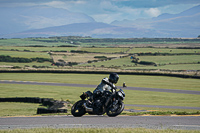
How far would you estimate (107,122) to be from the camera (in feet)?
57.0

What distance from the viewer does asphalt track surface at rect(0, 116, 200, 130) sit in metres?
16.3

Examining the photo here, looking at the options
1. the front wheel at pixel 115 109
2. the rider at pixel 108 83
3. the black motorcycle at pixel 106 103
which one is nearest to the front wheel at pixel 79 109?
the black motorcycle at pixel 106 103

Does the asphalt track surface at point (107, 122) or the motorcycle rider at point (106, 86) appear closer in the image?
the motorcycle rider at point (106, 86)

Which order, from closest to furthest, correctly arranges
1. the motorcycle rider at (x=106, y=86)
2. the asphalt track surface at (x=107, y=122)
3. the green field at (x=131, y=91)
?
the motorcycle rider at (x=106, y=86)
the asphalt track surface at (x=107, y=122)
the green field at (x=131, y=91)

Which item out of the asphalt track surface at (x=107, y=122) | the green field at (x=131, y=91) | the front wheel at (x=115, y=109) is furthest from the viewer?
the green field at (x=131, y=91)

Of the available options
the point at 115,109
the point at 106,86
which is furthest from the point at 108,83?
the point at 115,109

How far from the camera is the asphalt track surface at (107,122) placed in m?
16.3

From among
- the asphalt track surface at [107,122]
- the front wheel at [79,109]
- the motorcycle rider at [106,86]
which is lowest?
the asphalt track surface at [107,122]

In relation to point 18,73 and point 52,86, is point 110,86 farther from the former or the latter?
point 18,73

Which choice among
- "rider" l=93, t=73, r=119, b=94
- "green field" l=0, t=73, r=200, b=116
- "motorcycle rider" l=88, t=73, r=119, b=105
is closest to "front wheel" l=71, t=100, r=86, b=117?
"motorcycle rider" l=88, t=73, r=119, b=105

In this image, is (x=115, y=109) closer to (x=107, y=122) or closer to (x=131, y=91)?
(x=107, y=122)

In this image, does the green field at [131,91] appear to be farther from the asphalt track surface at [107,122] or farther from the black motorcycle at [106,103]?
the black motorcycle at [106,103]

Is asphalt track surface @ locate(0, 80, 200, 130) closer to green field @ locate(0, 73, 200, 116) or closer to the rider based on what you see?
the rider

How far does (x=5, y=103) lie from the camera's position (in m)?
38.1
